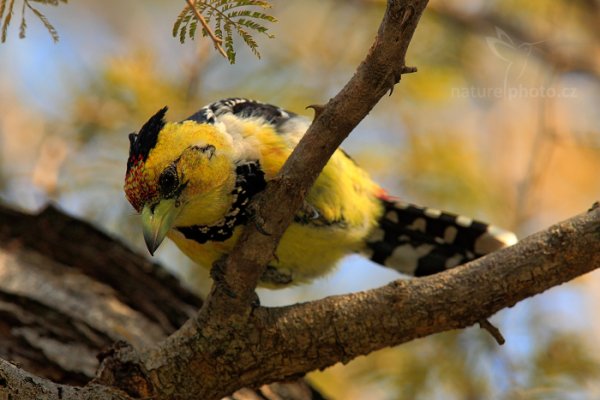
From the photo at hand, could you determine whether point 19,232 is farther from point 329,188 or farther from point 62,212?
point 329,188

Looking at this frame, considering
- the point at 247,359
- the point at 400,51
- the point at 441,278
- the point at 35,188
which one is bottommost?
the point at 247,359

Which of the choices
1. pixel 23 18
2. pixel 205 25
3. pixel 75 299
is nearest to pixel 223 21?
pixel 205 25

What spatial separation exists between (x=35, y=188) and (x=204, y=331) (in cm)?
182

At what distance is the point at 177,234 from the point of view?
10.9 ft

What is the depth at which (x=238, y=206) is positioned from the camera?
3.12m

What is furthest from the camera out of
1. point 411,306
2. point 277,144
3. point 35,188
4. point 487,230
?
point 35,188

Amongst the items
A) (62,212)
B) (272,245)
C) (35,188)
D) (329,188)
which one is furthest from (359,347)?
(35,188)

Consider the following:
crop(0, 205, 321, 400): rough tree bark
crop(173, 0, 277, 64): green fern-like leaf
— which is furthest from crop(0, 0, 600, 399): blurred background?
crop(173, 0, 277, 64): green fern-like leaf

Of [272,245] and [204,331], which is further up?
[272,245]

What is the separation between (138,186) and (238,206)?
406 millimetres

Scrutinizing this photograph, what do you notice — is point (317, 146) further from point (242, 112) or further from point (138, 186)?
point (242, 112)

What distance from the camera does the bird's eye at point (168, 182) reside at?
118 inches

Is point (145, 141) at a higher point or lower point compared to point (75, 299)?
higher

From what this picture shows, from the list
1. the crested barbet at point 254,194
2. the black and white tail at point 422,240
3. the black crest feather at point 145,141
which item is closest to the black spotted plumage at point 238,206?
the crested barbet at point 254,194
